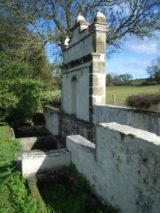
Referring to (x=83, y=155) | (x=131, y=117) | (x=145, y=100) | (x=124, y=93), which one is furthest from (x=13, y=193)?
(x=124, y=93)

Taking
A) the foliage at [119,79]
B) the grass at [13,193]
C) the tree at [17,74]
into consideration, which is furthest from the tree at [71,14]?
the foliage at [119,79]

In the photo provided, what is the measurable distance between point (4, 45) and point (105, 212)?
56.1 ft

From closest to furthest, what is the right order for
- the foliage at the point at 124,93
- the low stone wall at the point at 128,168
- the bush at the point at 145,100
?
the low stone wall at the point at 128,168, the bush at the point at 145,100, the foliage at the point at 124,93

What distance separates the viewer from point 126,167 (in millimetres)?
5215

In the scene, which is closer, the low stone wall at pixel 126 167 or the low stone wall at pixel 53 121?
the low stone wall at pixel 126 167

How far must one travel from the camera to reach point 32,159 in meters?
8.04

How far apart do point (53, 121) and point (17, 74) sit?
4.22 m

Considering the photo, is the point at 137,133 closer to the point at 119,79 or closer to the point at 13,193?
the point at 13,193

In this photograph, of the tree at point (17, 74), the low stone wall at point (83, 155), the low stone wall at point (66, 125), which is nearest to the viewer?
the low stone wall at point (83, 155)

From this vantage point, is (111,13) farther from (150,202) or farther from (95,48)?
(150,202)

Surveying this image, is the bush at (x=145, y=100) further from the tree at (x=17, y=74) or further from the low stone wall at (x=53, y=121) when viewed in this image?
the tree at (x=17, y=74)

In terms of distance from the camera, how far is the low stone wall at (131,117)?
6.73m

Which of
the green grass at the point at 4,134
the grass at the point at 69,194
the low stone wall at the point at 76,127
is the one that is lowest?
the grass at the point at 69,194

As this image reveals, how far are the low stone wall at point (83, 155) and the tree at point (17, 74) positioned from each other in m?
8.95
